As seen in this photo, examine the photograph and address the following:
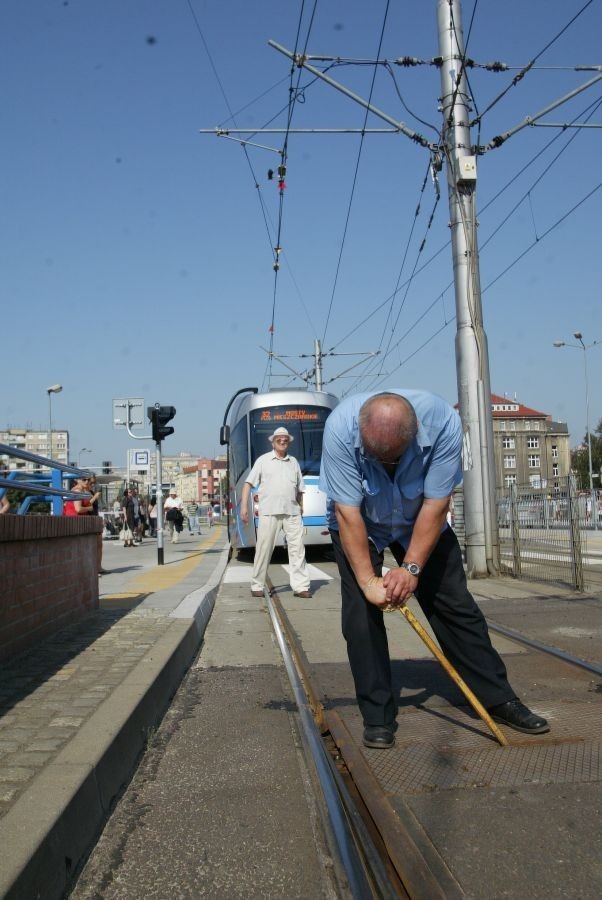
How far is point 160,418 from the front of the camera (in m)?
15.0

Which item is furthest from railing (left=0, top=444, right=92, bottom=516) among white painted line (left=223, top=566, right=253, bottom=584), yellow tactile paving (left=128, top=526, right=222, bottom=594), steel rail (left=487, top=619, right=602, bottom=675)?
white painted line (left=223, top=566, right=253, bottom=584)

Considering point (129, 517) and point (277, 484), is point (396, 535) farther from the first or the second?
point (129, 517)

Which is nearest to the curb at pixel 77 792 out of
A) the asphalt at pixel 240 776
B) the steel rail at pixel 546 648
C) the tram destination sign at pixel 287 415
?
the asphalt at pixel 240 776

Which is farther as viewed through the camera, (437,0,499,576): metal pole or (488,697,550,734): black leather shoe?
(437,0,499,576): metal pole

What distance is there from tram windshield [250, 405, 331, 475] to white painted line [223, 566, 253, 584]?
216 centimetres

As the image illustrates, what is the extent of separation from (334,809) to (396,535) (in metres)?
1.32

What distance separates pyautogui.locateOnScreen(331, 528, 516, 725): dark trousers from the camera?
3873 millimetres

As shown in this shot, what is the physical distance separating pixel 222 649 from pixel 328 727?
2.63 metres

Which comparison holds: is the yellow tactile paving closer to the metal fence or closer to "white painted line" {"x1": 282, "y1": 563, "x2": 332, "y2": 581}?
"white painted line" {"x1": 282, "y1": 563, "x2": 332, "y2": 581}

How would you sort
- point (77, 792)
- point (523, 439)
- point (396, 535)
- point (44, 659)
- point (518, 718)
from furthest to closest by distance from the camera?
1. point (523, 439)
2. point (44, 659)
3. point (396, 535)
4. point (518, 718)
5. point (77, 792)

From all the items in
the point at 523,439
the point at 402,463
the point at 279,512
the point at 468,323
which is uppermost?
the point at 523,439

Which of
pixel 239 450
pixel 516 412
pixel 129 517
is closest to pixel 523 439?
pixel 516 412

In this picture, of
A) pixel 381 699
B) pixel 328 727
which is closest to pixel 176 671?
pixel 328 727

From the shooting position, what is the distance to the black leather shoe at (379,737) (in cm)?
375
